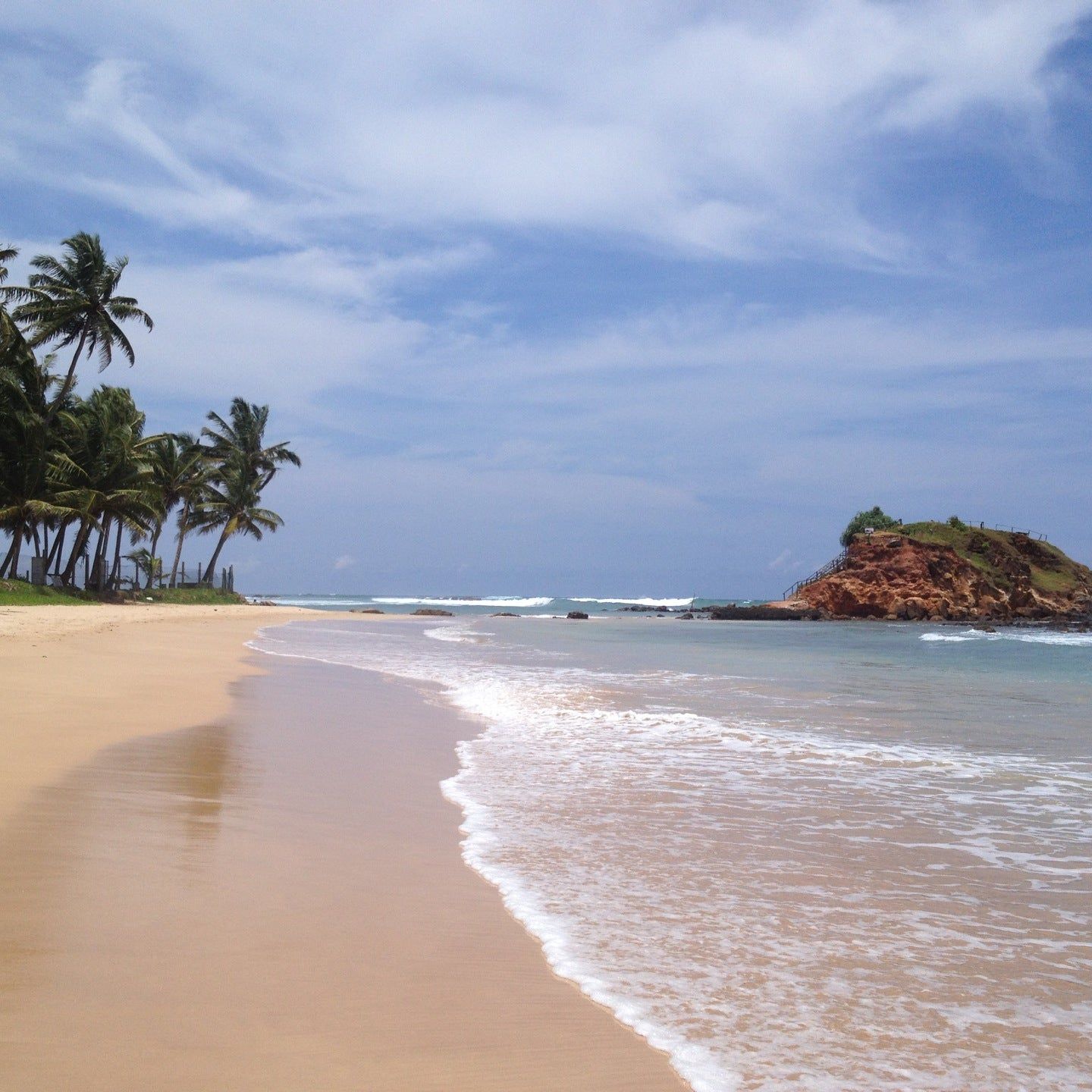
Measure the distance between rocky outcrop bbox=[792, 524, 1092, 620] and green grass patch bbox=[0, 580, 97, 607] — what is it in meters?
48.8

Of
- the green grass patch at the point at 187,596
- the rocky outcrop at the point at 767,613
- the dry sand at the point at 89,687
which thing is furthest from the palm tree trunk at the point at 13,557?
the rocky outcrop at the point at 767,613

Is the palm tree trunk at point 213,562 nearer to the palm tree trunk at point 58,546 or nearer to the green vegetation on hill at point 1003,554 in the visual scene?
the palm tree trunk at point 58,546

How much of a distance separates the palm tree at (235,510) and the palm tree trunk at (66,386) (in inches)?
558

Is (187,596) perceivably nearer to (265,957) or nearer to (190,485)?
(190,485)

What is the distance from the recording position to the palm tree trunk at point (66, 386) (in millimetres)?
34031

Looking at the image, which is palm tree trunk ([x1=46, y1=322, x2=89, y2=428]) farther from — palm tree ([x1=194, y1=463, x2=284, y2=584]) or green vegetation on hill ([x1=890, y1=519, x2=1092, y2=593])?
green vegetation on hill ([x1=890, y1=519, x2=1092, y2=593])

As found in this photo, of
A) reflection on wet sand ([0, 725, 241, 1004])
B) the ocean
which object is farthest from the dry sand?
the ocean

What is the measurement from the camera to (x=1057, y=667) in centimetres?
2125

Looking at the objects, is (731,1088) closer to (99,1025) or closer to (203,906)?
(99,1025)

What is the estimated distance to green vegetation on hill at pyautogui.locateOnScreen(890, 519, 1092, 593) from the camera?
6869 centimetres

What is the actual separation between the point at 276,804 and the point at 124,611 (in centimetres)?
2869

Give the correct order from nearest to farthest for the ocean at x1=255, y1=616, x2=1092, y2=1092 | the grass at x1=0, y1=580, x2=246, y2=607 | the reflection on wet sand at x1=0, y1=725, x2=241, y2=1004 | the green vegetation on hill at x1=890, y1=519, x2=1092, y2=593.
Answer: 1. the ocean at x1=255, y1=616, x2=1092, y2=1092
2. the reflection on wet sand at x1=0, y1=725, x2=241, y2=1004
3. the grass at x1=0, y1=580, x2=246, y2=607
4. the green vegetation on hill at x1=890, y1=519, x2=1092, y2=593

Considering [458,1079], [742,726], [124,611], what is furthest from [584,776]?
[124,611]

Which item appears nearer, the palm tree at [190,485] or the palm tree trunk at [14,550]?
the palm tree trunk at [14,550]
